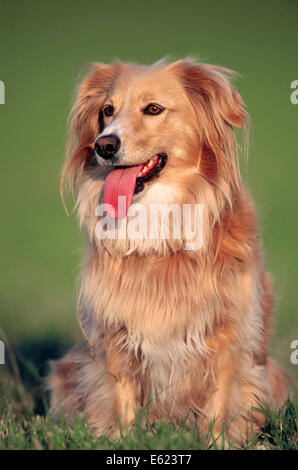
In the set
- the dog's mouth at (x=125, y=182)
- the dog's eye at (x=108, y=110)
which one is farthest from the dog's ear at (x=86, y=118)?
the dog's mouth at (x=125, y=182)

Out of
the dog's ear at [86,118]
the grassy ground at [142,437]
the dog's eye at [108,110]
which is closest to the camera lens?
the grassy ground at [142,437]

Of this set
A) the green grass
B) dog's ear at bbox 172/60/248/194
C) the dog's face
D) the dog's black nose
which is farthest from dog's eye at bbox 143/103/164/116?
the green grass

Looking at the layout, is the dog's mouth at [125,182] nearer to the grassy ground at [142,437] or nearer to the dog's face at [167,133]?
the dog's face at [167,133]

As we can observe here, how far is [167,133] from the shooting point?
11.1 ft

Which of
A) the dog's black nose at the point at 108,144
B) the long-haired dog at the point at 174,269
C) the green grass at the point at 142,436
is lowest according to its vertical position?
the green grass at the point at 142,436

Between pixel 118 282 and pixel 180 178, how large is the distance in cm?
67

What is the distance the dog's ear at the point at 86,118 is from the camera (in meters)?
3.70

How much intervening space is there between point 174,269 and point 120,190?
20.2 inches

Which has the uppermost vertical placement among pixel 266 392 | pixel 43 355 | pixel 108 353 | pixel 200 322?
pixel 200 322

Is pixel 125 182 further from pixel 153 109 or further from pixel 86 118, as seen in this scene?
pixel 86 118

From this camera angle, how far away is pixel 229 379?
3295 millimetres

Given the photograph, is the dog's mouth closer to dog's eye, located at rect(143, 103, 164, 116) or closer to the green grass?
dog's eye, located at rect(143, 103, 164, 116)
